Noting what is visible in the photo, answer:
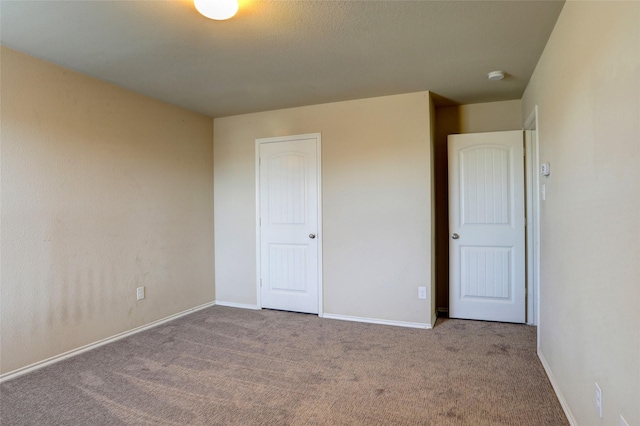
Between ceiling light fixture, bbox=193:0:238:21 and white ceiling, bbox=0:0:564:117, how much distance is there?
107 mm

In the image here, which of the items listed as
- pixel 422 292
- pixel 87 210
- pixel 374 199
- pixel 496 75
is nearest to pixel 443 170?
pixel 374 199

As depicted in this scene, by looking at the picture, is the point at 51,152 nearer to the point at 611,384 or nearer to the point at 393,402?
the point at 393,402

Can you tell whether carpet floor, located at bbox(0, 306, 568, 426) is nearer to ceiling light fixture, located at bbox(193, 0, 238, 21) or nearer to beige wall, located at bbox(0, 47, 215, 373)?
beige wall, located at bbox(0, 47, 215, 373)

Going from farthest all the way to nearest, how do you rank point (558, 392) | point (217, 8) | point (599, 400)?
point (558, 392) < point (217, 8) < point (599, 400)

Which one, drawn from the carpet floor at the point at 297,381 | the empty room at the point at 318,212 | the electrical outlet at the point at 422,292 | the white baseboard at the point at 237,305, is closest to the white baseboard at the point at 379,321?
the empty room at the point at 318,212

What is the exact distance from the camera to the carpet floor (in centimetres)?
193

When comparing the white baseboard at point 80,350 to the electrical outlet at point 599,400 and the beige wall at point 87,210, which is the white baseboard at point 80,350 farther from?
the electrical outlet at point 599,400

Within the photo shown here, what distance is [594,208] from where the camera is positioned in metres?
1.48

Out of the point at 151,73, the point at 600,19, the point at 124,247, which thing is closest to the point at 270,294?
the point at 124,247

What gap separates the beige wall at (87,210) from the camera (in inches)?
95.0

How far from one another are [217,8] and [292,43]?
0.64 meters

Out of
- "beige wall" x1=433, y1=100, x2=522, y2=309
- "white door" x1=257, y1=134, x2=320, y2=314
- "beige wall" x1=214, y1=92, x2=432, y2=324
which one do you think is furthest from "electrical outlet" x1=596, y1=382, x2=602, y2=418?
"white door" x1=257, y1=134, x2=320, y2=314

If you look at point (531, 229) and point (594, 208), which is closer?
point (594, 208)

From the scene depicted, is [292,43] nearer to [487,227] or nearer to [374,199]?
[374,199]
